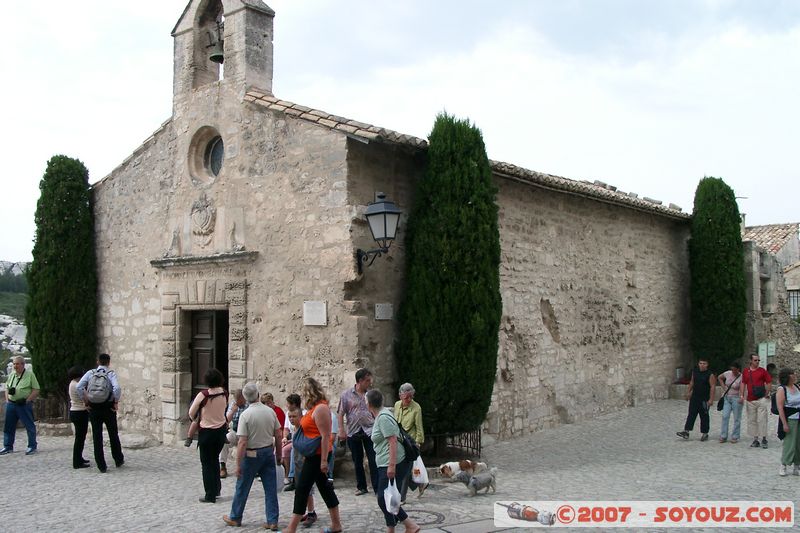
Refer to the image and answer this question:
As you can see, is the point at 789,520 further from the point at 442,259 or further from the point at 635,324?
the point at 635,324

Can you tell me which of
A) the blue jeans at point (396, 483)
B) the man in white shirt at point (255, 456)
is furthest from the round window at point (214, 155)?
the blue jeans at point (396, 483)

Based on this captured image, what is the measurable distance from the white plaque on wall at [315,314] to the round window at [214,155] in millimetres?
2819

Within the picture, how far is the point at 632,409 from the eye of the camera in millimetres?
13594

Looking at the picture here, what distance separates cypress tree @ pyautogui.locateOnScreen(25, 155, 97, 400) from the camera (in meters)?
11.7

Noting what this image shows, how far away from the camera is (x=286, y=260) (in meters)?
9.05

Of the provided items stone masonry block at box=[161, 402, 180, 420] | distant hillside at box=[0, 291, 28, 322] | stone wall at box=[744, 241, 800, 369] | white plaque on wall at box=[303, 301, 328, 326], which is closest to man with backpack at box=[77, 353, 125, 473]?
stone masonry block at box=[161, 402, 180, 420]

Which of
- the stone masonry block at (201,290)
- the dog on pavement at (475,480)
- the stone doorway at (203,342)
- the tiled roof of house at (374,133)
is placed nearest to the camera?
the dog on pavement at (475,480)

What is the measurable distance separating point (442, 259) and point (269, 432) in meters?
3.30

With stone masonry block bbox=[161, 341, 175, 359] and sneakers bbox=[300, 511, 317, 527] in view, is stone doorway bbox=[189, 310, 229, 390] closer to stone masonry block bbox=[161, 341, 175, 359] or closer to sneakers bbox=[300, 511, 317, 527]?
stone masonry block bbox=[161, 341, 175, 359]

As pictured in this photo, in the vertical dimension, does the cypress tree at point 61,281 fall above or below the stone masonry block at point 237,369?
above

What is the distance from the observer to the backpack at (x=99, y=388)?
856 centimetres

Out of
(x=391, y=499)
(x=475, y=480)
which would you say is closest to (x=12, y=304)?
(x=475, y=480)

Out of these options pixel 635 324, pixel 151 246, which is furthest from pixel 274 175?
pixel 635 324

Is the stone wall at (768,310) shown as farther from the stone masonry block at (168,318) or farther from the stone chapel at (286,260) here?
the stone masonry block at (168,318)
